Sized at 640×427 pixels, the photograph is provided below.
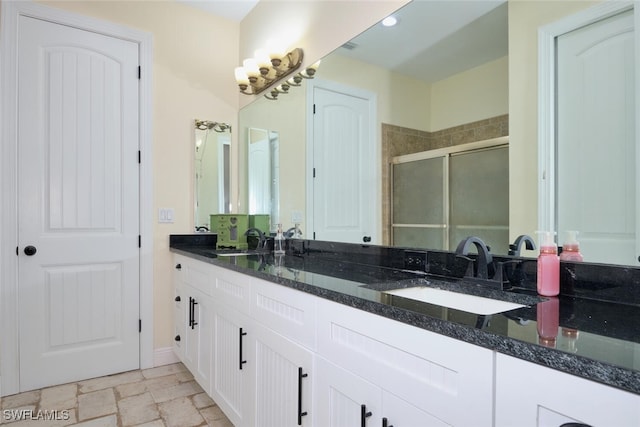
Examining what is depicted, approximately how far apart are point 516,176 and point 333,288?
2.32ft

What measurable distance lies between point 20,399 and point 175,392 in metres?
0.87

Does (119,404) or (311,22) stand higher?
(311,22)

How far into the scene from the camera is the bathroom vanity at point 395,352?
23.9 inches

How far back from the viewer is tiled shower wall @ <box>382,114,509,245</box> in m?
1.33

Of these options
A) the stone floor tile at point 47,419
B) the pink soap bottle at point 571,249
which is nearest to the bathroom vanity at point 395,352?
the pink soap bottle at point 571,249

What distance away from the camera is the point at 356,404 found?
3.41 ft

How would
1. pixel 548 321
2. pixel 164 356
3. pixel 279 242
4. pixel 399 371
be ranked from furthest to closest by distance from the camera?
pixel 164 356, pixel 279 242, pixel 399 371, pixel 548 321

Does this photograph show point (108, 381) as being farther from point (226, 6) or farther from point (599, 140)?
point (599, 140)

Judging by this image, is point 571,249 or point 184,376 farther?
point 184,376

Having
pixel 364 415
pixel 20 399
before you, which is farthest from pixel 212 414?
pixel 364 415

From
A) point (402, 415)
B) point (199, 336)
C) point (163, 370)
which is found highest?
point (402, 415)

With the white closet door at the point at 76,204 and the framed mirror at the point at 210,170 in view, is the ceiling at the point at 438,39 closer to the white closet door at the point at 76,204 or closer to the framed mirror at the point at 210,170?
the framed mirror at the point at 210,170

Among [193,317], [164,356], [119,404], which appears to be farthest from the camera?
[164,356]

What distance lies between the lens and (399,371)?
90 cm
